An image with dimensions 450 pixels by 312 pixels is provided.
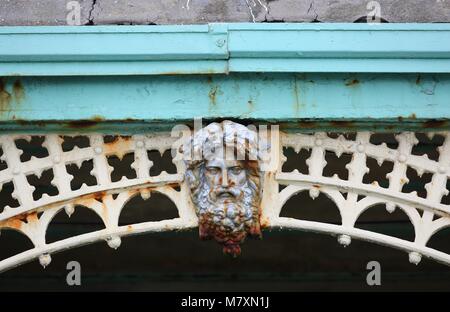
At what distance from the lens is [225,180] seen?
5570 mm

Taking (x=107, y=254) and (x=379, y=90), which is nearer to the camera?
(x=379, y=90)

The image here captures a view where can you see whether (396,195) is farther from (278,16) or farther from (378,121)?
(278,16)

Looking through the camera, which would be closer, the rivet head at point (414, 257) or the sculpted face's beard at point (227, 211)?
the sculpted face's beard at point (227, 211)

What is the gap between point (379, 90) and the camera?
571 centimetres

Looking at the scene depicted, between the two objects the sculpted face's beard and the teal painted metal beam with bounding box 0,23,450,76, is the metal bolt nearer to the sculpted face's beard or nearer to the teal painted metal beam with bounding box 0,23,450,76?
the teal painted metal beam with bounding box 0,23,450,76

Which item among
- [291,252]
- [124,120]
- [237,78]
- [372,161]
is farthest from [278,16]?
[291,252]

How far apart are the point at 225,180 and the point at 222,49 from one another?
1.76 ft

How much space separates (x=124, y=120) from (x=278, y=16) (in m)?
0.80

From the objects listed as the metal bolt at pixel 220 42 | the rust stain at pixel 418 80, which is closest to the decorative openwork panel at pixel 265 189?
the rust stain at pixel 418 80

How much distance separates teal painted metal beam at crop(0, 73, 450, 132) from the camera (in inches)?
224

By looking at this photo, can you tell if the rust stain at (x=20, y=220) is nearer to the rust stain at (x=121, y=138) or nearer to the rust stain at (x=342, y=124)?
the rust stain at (x=121, y=138)

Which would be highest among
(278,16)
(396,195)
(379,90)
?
(278,16)

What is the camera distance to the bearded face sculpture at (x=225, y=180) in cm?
556

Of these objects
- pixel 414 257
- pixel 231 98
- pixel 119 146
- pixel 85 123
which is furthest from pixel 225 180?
pixel 414 257
